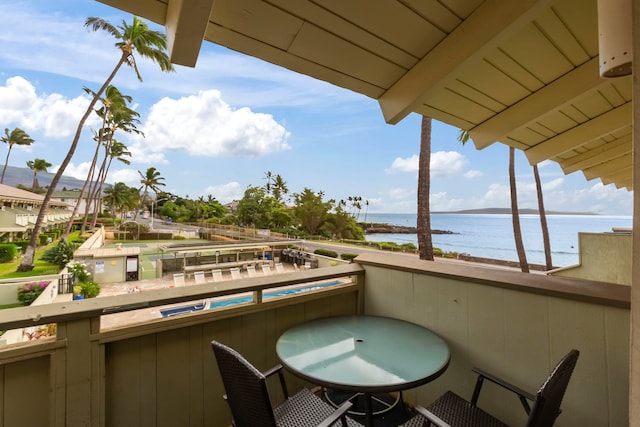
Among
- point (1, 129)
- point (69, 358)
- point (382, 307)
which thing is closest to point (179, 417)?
point (69, 358)

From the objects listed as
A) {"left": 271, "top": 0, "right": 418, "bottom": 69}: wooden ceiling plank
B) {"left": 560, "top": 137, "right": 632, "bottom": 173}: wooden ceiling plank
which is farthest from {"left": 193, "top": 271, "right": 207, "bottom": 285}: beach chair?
{"left": 271, "top": 0, "right": 418, "bottom": 69}: wooden ceiling plank

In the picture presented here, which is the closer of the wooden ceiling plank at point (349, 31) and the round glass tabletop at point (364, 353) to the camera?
the wooden ceiling plank at point (349, 31)

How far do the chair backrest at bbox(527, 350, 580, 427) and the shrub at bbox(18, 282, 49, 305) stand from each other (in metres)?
11.9

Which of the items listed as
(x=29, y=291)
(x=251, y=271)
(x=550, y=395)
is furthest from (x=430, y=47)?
(x=251, y=271)

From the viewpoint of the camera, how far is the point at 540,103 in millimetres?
1820

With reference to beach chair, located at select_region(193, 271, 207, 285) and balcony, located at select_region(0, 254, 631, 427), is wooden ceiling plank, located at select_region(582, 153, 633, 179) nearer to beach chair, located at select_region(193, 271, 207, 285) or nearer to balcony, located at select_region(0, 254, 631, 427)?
balcony, located at select_region(0, 254, 631, 427)

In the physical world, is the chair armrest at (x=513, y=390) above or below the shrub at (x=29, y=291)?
above

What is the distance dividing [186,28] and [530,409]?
195cm

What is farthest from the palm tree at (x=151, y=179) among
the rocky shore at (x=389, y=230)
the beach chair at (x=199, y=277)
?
the beach chair at (x=199, y=277)

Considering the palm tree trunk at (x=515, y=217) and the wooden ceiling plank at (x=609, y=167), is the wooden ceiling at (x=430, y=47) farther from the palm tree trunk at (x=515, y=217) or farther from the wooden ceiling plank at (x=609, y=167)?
the palm tree trunk at (x=515, y=217)

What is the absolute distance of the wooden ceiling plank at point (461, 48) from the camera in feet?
3.79

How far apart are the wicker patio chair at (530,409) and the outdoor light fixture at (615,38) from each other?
35.6 inches

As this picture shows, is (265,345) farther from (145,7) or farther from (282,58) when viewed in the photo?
(145,7)

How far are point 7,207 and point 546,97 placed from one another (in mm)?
26737
